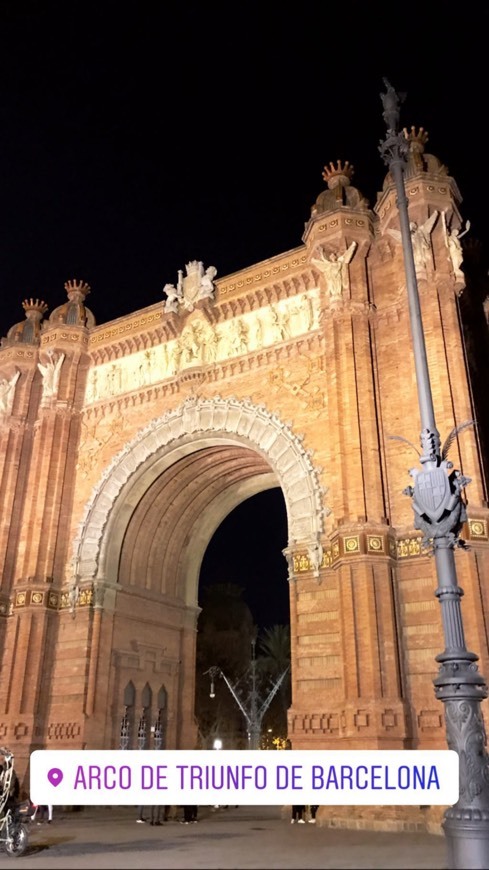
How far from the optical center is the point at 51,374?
25547 millimetres

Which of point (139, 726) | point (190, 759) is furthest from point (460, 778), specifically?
point (139, 726)

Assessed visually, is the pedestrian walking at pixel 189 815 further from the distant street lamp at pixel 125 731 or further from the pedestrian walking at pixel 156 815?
the distant street lamp at pixel 125 731

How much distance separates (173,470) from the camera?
23.9 metres

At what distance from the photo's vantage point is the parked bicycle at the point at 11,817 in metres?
12.3

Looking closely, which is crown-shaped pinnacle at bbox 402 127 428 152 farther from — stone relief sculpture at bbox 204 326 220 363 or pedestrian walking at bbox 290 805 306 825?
pedestrian walking at bbox 290 805 306 825

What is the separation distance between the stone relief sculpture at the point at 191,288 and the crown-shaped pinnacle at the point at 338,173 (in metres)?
4.80

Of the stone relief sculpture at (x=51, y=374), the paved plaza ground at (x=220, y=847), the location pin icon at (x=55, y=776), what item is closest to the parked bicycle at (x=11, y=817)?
the paved plaza ground at (x=220, y=847)

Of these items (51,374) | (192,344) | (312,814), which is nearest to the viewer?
(312,814)

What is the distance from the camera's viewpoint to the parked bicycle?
12320 mm

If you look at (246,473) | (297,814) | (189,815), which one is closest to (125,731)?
(189,815)

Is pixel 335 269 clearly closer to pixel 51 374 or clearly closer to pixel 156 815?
pixel 51 374

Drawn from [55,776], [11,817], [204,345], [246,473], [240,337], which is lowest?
[11,817]

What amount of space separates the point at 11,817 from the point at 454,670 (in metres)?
9.08
